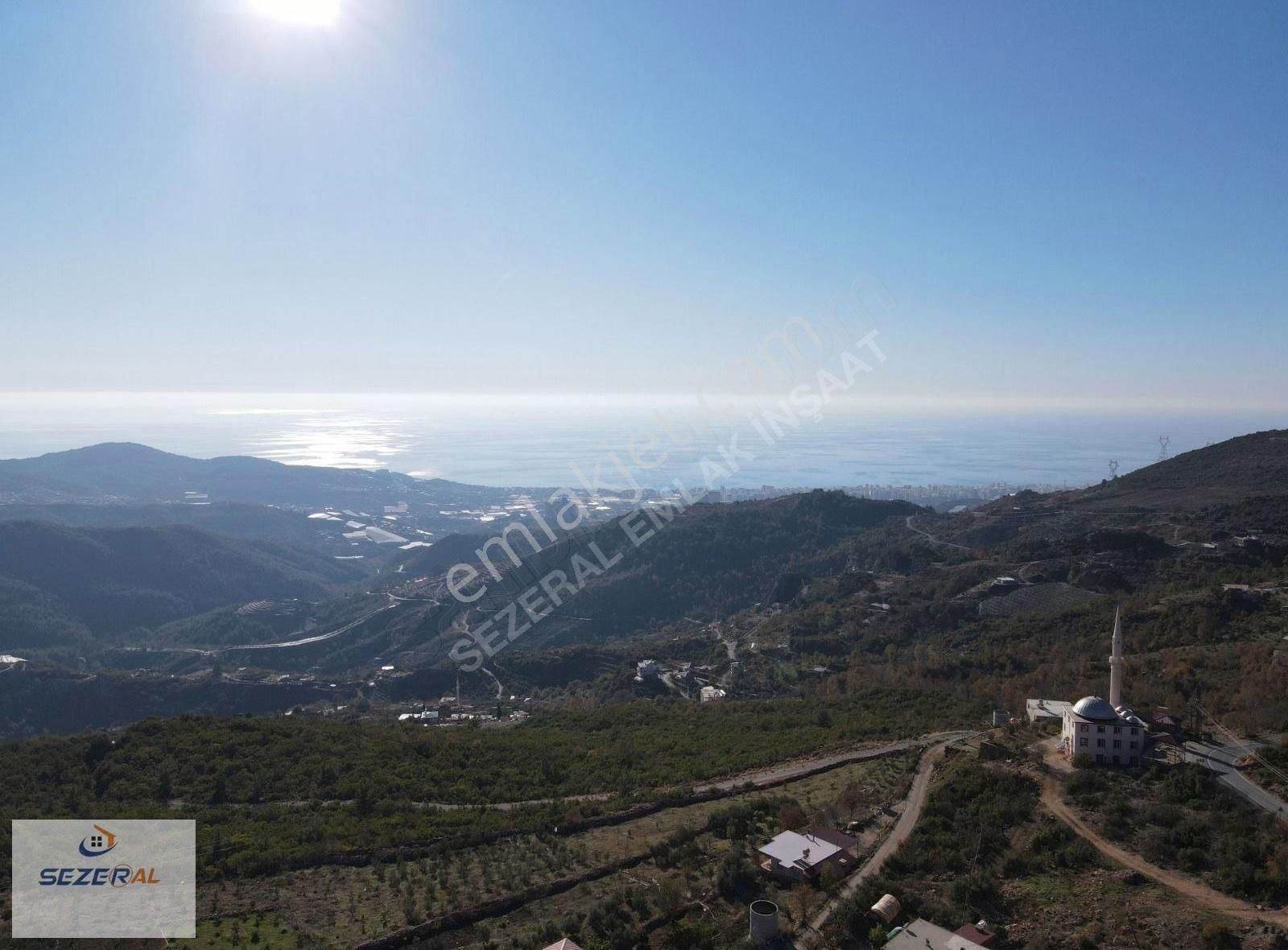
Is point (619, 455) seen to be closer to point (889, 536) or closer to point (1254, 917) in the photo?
point (889, 536)

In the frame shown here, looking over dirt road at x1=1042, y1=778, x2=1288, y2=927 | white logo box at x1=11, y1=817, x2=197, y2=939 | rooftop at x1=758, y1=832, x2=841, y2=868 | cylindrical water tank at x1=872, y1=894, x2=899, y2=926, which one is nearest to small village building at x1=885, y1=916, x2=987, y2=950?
cylindrical water tank at x1=872, y1=894, x2=899, y2=926

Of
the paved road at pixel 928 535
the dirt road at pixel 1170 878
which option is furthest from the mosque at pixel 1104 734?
the paved road at pixel 928 535

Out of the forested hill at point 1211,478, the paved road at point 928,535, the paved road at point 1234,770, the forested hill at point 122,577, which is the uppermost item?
the forested hill at point 1211,478

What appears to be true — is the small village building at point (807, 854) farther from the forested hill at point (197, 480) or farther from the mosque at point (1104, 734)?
the forested hill at point (197, 480)

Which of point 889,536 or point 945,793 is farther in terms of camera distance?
point 889,536

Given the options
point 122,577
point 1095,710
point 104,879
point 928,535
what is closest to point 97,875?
point 104,879

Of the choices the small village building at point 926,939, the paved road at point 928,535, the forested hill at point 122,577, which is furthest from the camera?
the forested hill at point 122,577

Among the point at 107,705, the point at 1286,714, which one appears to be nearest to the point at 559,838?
the point at 1286,714
